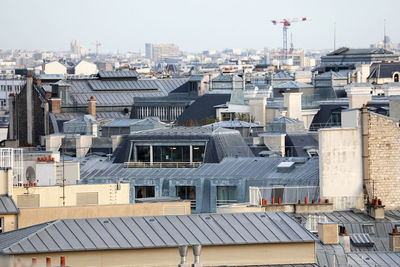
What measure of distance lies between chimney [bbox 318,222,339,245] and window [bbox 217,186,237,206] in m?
14.5

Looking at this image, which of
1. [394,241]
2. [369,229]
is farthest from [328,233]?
[369,229]

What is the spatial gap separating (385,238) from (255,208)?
3.39m

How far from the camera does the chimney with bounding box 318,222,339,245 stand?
3694 centimetres

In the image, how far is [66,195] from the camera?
4500 cm

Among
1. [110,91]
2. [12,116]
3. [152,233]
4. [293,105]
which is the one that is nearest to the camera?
[152,233]

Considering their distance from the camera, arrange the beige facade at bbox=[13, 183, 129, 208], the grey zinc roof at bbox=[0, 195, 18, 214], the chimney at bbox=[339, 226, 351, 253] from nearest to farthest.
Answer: the chimney at bbox=[339, 226, 351, 253]
the grey zinc roof at bbox=[0, 195, 18, 214]
the beige facade at bbox=[13, 183, 129, 208]

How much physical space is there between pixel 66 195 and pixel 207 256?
1110 cm

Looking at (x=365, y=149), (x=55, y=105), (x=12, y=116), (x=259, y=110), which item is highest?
(x=365, y=149)

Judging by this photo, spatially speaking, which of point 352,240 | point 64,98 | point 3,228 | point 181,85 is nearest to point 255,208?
point 352,240

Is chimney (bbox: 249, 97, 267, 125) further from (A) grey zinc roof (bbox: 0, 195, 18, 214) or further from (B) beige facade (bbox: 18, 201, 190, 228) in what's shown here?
(A) grey zinc roof (bbox: 0, 195, 18, 214)

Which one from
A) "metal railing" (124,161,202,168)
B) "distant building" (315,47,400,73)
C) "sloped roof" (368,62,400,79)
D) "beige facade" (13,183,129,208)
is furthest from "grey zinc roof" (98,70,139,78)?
"beige facade" (13,183,129,208)

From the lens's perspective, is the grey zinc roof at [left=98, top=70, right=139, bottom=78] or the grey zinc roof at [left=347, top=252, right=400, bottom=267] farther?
the grey zinc roof at [left=98, top=70, right=139, bottom=78]

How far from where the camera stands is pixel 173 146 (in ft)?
185

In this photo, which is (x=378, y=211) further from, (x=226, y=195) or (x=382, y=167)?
(x=226, y=195)
